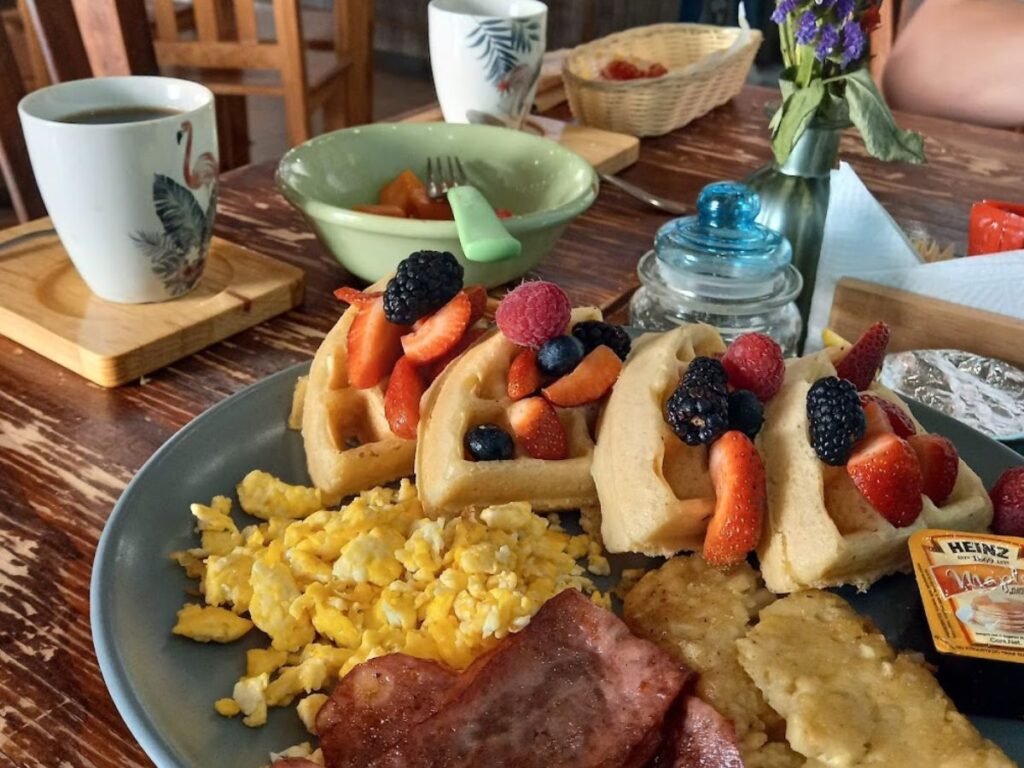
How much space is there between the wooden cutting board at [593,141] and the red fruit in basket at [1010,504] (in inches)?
48.8

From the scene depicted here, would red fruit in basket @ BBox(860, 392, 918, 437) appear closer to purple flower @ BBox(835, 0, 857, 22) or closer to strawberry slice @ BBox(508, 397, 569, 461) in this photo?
strawberry slice @ BBox(508, 397, 569, 461)

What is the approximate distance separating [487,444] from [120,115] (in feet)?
2.84

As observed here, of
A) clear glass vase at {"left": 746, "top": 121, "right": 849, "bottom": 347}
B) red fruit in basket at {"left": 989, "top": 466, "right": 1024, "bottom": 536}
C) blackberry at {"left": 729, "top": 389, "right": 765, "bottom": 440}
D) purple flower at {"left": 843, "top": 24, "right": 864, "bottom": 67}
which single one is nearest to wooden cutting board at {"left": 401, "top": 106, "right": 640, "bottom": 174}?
clear glass vase at {"left": 746, "top": 121, "right": 849, "bottom": 347}

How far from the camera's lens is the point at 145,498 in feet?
3.59

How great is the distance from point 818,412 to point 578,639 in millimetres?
384

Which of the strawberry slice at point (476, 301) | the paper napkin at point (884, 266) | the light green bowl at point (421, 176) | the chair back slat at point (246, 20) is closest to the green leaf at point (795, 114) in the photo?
the paper napkin at point (884, 266)

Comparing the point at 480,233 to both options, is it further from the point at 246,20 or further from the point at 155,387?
the point at 246,20

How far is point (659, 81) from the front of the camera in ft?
7.55

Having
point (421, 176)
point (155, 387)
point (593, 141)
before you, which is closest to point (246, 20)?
point (593, 141)

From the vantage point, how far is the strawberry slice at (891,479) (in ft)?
3.38

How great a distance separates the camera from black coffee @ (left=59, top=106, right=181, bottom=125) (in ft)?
4.82

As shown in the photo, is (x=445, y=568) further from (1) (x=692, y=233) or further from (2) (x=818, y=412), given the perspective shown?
(1) (x=692, y=233)

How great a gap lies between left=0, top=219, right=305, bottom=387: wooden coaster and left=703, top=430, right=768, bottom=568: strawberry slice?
0.86 metres

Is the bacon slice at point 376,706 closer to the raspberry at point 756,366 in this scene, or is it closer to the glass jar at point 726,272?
the raspberry at point 756,366
